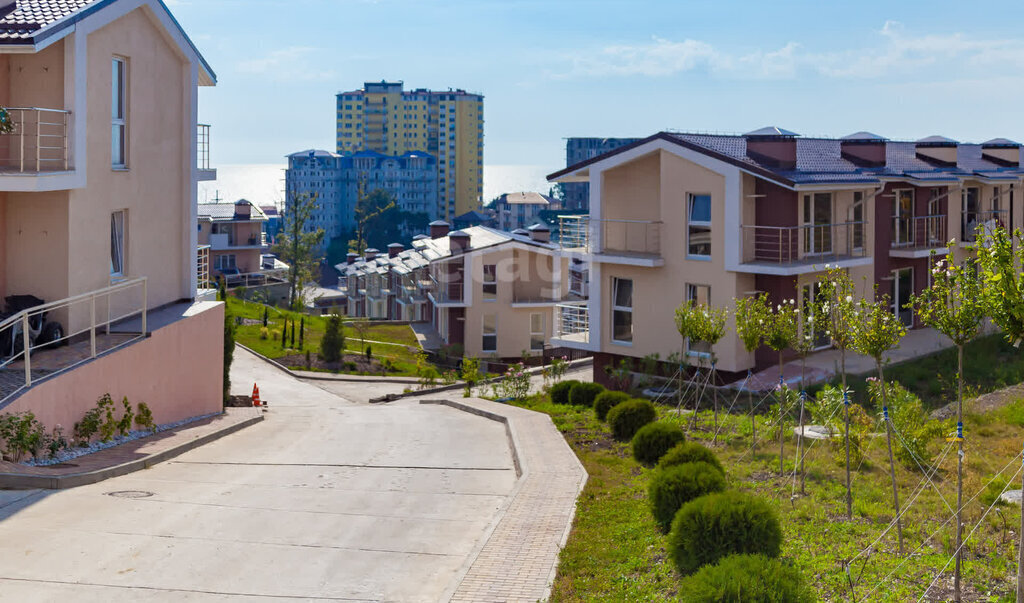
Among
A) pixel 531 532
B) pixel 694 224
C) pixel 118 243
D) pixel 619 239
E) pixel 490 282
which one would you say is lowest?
pixel 531 532

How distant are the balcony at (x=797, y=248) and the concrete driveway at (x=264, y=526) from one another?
11.2 meters

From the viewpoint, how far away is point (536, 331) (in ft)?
152

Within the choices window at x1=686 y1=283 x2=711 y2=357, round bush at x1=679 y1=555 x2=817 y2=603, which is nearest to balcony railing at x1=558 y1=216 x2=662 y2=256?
window at x1=686 y1=283 x2=711 y2=357

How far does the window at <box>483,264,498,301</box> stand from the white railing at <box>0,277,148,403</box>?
2714 centimetres

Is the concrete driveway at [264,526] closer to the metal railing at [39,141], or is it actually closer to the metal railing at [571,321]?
the metal railing at [39,141]

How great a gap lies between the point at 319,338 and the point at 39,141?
31.6 meters

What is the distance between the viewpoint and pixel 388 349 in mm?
46438

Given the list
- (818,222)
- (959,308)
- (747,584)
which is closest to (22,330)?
(747,584)

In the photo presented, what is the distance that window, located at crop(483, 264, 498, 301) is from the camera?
149 feet

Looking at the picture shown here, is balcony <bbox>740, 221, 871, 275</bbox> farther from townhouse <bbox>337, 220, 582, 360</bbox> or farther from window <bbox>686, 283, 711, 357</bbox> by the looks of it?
townhouse <bbox>337, 220, 582, 360</bbox>

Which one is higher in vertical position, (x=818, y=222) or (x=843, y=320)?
(x=818, y=222)

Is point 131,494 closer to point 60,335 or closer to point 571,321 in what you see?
point 60,335

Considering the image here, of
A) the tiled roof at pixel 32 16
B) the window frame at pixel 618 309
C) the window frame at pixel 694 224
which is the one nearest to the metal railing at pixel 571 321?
the window frame at pixel 618 309

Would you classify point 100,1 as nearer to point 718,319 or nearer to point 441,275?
point 718,319
